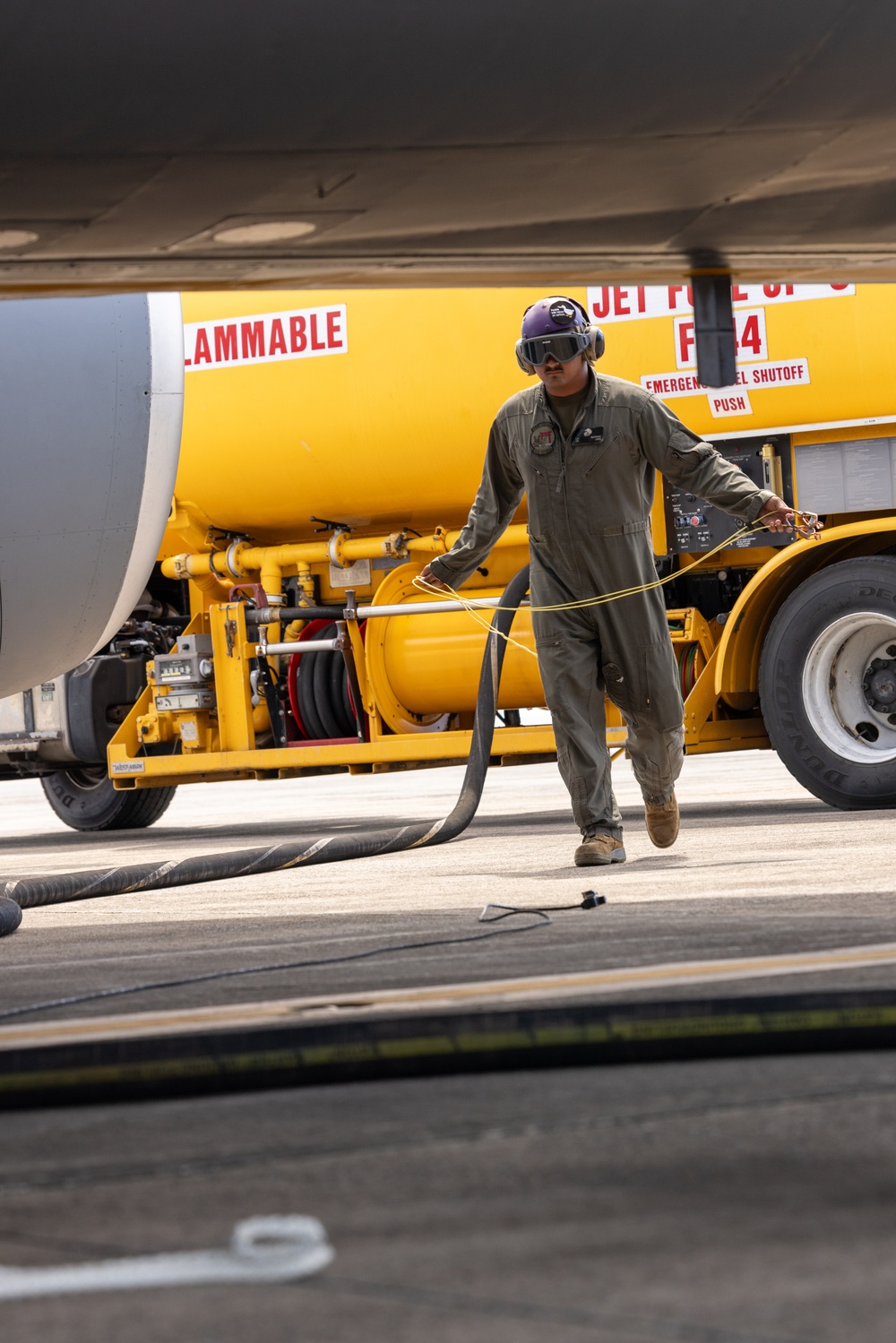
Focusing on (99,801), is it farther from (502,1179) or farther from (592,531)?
(502,1179)

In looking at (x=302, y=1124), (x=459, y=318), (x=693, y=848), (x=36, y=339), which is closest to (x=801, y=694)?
(x=693, y=848)

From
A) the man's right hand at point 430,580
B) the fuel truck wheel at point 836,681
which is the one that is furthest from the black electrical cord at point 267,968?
the fuel truck wheel at point 836,681

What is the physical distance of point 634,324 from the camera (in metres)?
7.79

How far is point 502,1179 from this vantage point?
1572 mm

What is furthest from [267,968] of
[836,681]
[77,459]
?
[836,681]

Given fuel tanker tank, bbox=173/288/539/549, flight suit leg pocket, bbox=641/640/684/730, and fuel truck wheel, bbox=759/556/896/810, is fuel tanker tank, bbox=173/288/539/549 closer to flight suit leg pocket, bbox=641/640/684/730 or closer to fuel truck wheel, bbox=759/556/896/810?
fuel truck wheel, bbox=759/556/896/810

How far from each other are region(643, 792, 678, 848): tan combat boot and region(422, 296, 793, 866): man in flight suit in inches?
4.8

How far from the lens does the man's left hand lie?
477cm

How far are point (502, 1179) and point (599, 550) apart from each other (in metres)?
3.64

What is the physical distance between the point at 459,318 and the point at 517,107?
18.6 feet

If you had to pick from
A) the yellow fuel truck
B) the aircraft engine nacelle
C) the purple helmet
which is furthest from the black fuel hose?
the purple helmet

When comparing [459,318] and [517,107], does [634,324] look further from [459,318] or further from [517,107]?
[517,107]

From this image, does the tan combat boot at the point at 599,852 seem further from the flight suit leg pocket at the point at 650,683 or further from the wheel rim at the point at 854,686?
the wheel rim at the point at 854,686

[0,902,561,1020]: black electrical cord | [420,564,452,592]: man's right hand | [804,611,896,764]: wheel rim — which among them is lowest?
[0,902,561,1020]: black electrical cord
